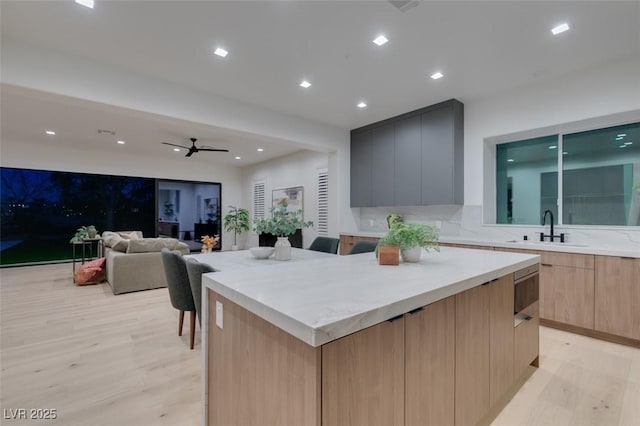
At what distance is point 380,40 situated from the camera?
2682 mm

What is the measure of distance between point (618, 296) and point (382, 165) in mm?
3224

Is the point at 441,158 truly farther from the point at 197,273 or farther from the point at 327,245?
the point at 197,273

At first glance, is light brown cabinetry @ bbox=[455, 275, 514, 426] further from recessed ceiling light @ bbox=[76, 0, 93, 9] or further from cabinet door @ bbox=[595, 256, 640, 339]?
recessed ceiling light @ bbox=[76, 0, 93, 9]

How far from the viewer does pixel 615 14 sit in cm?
234

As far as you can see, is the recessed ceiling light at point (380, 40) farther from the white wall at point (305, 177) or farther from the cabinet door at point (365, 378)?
the white wall at point (305, 177)

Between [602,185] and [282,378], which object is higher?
[602,185]

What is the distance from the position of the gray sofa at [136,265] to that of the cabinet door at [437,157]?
4.25 meters

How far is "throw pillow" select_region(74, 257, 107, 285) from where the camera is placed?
4.88m

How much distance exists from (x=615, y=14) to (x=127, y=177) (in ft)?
30.1

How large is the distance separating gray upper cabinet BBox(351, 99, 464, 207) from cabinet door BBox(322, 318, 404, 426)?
3.45 meters

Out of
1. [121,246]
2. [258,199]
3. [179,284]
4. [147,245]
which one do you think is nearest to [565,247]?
[179,284]

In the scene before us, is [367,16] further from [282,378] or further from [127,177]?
[127,177]

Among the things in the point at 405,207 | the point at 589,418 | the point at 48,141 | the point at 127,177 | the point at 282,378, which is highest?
the point at 48,141

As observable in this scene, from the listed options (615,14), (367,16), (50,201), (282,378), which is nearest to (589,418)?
(282,378)
